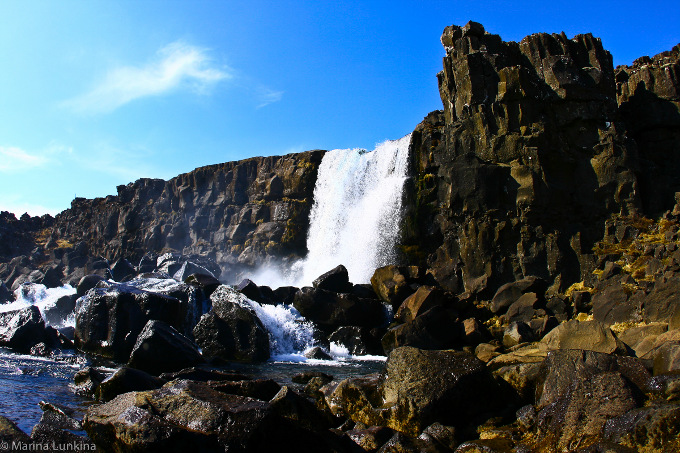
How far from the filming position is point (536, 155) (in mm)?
31578

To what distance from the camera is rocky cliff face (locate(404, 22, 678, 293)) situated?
101 feet

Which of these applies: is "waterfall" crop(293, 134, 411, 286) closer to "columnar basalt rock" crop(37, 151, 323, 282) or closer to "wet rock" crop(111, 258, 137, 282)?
"columnar basalt rock" crop(37, 151, 323, 282)

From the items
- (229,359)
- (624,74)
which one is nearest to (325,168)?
(624,74)

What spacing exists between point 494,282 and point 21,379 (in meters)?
25.3

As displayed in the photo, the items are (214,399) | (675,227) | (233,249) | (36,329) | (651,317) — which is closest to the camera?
(214,399)

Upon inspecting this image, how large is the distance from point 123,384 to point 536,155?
89.8 ft

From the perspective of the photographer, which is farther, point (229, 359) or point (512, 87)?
point (512, 87)

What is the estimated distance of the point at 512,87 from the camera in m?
33.0

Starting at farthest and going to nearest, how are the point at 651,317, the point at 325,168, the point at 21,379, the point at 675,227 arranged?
the point at 325,168
the point at 675,227
the point at 651,317
the point at 21,379

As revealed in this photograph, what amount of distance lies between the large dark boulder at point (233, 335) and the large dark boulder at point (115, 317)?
232cm

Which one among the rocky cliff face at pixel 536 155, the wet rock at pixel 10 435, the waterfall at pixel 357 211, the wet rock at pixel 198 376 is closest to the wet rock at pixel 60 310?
the waterfall at pixel 357 211

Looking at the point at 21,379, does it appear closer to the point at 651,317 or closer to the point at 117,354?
the point at 117,354

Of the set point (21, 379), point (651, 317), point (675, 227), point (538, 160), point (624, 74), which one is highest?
point (624, 74)

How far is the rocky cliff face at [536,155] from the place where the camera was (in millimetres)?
30656
